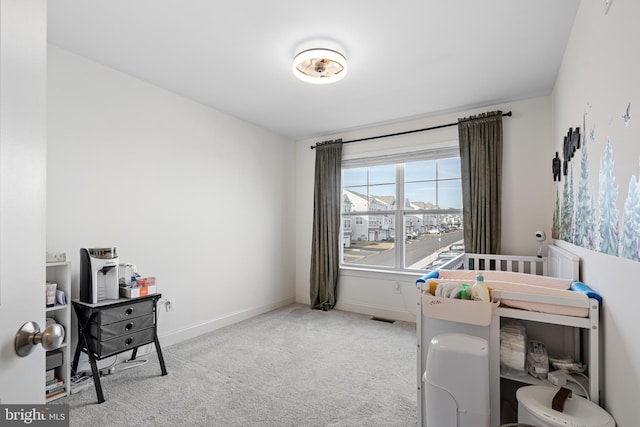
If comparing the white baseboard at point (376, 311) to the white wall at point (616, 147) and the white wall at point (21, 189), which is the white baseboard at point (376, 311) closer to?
the white wall at point (616, 147)

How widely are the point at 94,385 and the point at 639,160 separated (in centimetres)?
320

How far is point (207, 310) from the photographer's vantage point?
3439 mm

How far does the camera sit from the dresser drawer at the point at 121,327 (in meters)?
2.18

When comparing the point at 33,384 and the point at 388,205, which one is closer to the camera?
the point at 33,384

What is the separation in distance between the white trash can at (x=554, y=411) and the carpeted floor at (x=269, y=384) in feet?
2.64

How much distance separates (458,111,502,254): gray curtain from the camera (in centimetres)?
329

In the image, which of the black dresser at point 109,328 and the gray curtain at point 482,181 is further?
the gray curtain at point 482,181

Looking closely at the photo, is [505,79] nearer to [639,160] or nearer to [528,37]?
[528,37]

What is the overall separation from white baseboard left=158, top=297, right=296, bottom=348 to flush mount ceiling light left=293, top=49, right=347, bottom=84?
2.65 m

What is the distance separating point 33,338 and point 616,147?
76.1 inches

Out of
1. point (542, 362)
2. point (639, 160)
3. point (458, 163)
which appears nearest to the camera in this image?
point (639, 160)

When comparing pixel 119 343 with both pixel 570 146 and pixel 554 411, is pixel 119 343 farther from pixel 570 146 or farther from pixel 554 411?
pixel 570 146

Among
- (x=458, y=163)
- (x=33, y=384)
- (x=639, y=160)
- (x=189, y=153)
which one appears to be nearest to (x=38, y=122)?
(x=33, y=384)

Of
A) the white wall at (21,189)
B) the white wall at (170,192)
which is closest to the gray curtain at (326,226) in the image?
the white wall at (170,192)
